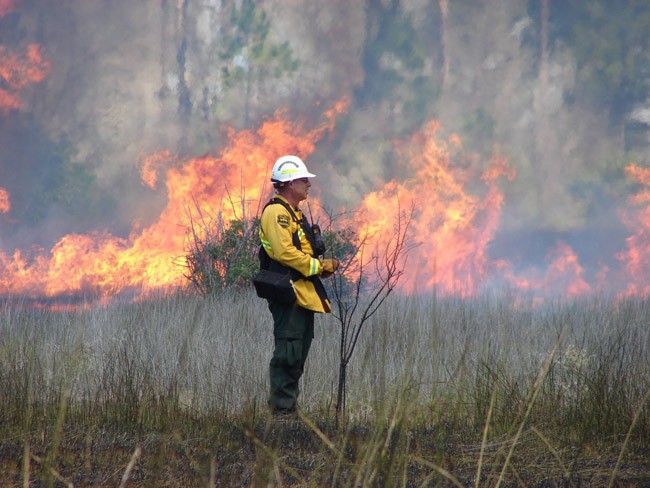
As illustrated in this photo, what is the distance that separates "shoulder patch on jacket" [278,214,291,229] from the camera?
573cm

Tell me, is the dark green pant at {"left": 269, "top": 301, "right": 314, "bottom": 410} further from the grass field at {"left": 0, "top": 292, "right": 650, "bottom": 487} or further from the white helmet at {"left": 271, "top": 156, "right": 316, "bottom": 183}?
the white helmet at {"left": 271, "top": 156, "right": 316, "bottom": 183}

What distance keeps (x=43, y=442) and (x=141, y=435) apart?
0.77 m

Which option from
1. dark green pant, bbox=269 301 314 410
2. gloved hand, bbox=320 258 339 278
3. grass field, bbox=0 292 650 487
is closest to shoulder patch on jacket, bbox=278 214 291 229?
gloved hand, bbox=320 258 339 278

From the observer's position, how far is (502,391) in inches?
241

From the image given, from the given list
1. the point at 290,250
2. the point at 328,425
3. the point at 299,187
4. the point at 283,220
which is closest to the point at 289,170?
the point at 299,187

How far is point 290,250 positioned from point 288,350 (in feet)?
2.88

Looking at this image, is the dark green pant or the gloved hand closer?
the gloved hand

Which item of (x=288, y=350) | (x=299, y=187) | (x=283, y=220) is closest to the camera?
(x=283, y=220)

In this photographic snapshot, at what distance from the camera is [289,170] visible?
5.93 metres

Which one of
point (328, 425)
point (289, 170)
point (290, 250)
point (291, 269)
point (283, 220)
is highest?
point (289, 170)

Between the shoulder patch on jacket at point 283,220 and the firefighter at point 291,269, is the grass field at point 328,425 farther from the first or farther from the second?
the shoulder patch on jacket at point 283,220

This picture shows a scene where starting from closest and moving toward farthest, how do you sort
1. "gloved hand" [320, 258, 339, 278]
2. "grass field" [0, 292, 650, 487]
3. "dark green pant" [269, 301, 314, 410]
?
1. "grass field" [0, 292, 650, 487]
2. "gloved hand" [320, 258, 339, 278]
3. "dark green pant" [269, 301, 314, 410]

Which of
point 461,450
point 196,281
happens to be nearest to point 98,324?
point 196,281

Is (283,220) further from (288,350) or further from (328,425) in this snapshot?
(328,425)
